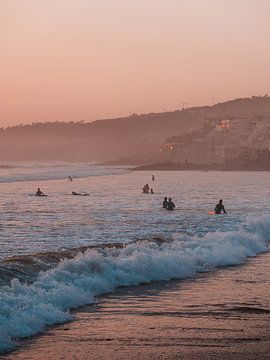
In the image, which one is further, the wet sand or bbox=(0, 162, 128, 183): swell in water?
bbox=(0, 162, 128, 183): swell in water

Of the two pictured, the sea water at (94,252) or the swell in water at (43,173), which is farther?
the swell in water at (43,173)

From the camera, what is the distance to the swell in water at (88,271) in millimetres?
11211

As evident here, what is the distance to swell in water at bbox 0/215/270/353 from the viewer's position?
11.2 meters

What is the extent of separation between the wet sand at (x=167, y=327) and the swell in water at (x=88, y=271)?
0.30m

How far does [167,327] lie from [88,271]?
165 inches

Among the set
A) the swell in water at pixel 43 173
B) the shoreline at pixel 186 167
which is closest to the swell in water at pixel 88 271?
the swell in water at pixel 43 173

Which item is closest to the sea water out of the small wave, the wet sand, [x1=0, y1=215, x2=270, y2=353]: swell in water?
[x1=0, y1=215, x2=270, y2=353]: swell in water

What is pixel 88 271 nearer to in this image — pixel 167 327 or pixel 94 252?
pixel 94 252

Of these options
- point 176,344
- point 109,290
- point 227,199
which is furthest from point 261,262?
point 227,199

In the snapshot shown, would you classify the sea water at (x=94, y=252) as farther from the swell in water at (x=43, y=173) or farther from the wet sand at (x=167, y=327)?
the swell in water at (x=43, y=173)

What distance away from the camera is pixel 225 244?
20.6m

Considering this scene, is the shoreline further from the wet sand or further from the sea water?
the wet sand

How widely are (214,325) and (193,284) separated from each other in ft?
13.4

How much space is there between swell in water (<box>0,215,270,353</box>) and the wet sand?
11.8 inches
